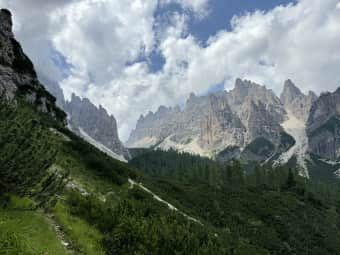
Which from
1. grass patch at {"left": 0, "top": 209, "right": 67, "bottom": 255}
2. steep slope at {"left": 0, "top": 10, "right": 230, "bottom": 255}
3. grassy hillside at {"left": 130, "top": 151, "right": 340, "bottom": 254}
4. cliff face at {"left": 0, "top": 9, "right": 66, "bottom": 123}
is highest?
cliff face at {"left": 0, "top": 9, "right": 66, "bottom": 123}

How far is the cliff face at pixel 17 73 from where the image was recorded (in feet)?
167

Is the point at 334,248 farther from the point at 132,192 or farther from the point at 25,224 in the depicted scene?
the point at 25,224

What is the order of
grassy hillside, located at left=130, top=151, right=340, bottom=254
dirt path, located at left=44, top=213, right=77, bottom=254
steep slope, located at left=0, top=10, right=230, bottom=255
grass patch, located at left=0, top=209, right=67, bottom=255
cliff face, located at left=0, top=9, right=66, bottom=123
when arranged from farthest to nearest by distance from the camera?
1. cliff face, located at left=0, top=9, right=66, bottom=123
2. grassy hillside, located at left=130, top=151, right=340, bottom=254
3. dirt path, located at left=44, top=213, right=77, bottom=254
4. steep slope, located at left=0, top=10, right=230, bottom=255
5. grass patch, located at left=0, top=209, right=67, bottom=255

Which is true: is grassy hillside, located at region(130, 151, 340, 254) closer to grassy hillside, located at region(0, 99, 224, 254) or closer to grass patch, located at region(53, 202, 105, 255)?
grassy hillside, located at region(0, 99, 224, 254)

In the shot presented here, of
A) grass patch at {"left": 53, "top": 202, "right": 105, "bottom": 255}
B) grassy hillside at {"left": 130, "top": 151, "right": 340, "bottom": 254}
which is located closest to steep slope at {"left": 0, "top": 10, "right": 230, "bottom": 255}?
grass patch at {"left": 53, "top": 202, "right": 105, "bottom": 255}

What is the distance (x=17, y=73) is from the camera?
178 feet

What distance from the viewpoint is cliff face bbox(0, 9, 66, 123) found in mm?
51031

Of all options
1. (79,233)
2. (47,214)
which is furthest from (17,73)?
(79,233)

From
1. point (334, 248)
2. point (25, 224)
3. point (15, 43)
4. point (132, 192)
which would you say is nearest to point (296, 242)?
point (334, 248)

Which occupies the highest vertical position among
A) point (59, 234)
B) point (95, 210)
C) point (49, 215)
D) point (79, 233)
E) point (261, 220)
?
point (261, 220)

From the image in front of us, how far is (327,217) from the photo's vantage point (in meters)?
60.8

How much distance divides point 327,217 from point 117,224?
57606mm

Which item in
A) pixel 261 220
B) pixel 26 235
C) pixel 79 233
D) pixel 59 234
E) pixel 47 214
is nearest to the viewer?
pixel 26 235

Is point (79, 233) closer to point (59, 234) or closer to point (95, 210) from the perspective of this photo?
point (59, 234)
